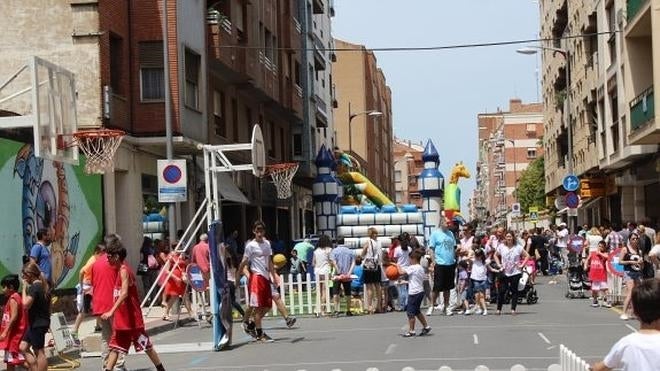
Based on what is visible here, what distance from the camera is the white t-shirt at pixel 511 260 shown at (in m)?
23.0

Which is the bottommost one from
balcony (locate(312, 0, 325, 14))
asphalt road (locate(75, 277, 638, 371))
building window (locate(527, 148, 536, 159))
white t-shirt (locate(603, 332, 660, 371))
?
asphalt road (locate(75, 277, 638, 371))

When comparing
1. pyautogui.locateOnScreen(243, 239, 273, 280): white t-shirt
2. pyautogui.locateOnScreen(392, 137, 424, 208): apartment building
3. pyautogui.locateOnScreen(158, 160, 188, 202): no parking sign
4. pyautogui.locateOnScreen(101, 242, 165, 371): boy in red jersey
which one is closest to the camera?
pyautogui.locateOnScreen(101, 242, 165, 371): boy in red jersey

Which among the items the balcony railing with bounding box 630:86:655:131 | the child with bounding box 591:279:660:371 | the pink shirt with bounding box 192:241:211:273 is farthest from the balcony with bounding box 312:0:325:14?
the child with bounding box 591:279:660:371

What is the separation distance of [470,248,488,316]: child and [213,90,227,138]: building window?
47.0ft

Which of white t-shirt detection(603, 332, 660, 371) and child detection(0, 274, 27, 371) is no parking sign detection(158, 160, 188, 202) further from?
white t-shirt detection(603, 332, 660, 371)

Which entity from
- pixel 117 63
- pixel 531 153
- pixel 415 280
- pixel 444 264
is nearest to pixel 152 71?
pixel 117 63

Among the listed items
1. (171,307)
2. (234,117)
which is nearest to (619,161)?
(234,117)

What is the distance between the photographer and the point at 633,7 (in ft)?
111

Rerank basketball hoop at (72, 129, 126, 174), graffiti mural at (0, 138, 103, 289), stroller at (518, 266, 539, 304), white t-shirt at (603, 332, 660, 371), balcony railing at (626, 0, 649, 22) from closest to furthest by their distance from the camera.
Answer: white t-shirt at (603, 332, 660, 371), graffiti mural at (0, 138, 103, 289), basketball hoop at (72, 129, 126, 174), stroller at (518, 266, 539, 304), balcony railing at (626, 0, 649, 22)

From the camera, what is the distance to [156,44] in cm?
3000

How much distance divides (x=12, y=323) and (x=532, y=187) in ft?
351

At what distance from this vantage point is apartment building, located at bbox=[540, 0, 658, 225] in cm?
3572

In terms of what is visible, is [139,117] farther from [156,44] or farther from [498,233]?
[498,233]

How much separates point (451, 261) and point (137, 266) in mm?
9335
